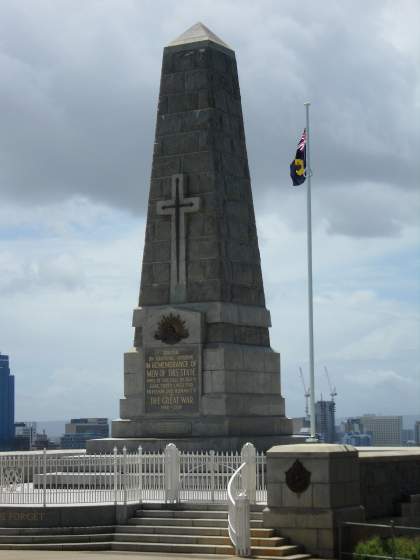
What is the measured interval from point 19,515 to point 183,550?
10.9ft

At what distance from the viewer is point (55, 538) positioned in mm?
22141

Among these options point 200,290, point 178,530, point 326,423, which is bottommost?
point 178,530

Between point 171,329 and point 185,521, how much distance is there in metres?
7.79

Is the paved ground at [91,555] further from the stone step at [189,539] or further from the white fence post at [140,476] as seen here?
the white fence post at [140,476]

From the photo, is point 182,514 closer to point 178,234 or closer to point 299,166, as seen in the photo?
point 178,234

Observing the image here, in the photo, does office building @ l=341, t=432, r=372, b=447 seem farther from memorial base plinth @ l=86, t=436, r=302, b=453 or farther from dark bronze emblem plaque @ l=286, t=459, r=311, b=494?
dark bronze emblem plaque @ l=286, t=459, r=311, b=494

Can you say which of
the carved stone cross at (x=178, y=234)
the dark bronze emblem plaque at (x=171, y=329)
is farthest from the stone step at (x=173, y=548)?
the carved stone cross at (x=178, y=234)

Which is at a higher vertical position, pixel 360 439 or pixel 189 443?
pixel 360 439

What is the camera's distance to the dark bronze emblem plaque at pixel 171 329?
29.3 meters

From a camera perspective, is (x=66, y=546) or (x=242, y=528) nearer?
(x=242, y=528)

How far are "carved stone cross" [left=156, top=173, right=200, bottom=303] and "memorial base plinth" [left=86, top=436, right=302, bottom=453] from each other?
339cm

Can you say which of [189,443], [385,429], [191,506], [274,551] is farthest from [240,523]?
[385,429]

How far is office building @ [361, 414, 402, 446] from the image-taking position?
477 feet

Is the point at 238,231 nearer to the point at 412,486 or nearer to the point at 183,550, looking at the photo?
the point at 412,486
